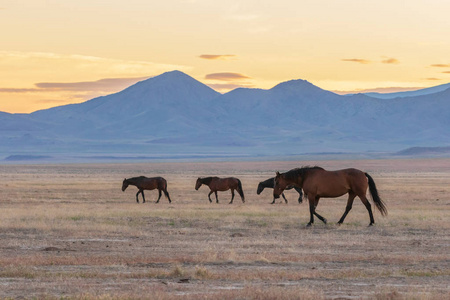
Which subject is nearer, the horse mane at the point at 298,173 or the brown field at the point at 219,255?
the brown field at the point at 219,255

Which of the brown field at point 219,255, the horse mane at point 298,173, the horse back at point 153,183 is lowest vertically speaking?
the brown field at point 219,255

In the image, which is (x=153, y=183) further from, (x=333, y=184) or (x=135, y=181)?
(x=333, y=184)

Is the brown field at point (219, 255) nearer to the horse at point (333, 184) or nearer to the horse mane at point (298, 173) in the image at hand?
the horse at point (333, 184)

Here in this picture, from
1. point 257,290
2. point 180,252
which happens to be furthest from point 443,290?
point 180,252

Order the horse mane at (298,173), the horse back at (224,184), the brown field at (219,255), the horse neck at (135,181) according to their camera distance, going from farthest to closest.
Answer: the horse neck at (135,181) → the horse back at (224,184) → the horse mane at (298,173) → the brown field at (219,255)

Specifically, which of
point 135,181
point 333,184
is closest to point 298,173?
point 333,184

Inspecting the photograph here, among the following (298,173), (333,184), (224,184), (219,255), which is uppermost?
(298,173)

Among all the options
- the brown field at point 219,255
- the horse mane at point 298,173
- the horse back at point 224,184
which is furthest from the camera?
the horse back at point 224,184

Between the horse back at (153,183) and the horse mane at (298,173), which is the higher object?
the horse mane at (298,173)

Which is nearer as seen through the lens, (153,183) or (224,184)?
(224,184)

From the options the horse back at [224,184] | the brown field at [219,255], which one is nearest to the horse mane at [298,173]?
the brown field at [219,255]

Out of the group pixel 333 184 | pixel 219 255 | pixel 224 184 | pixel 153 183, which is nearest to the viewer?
pixel 219 255

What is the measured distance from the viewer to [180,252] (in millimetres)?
19719

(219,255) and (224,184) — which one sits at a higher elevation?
(224,184)
